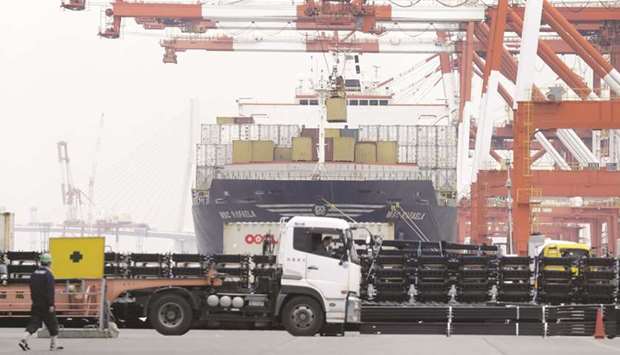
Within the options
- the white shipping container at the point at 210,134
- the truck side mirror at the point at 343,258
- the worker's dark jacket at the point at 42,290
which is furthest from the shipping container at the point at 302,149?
the worker's dark jacket at the point at 42,290

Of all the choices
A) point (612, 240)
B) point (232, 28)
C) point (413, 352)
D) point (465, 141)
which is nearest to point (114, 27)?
point (232, 28)

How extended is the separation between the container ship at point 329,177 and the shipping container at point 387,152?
54 millimetres

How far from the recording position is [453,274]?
30.4m

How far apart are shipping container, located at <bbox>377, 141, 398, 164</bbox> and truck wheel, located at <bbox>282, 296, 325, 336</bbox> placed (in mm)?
42019

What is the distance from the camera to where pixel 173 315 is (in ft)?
85.5

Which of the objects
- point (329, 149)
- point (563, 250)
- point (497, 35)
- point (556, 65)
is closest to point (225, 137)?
point (329, 149)

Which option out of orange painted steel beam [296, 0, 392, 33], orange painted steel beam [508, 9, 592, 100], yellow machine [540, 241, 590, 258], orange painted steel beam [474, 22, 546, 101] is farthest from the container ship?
yellow machine [540, 241, 590, 258]

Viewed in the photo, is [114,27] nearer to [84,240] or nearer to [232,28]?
[232,28]

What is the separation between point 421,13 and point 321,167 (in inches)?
404

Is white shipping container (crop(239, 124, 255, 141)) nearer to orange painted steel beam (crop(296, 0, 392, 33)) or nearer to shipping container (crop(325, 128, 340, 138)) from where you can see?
shipping container (crop(325, 128, 340, 138))

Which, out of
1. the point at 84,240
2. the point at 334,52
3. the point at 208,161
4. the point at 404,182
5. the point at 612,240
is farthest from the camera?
the point at 612,240

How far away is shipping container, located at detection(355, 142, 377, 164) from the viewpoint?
6811cm

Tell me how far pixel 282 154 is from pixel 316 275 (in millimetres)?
42750

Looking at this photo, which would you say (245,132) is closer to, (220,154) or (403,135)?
(220,154)
